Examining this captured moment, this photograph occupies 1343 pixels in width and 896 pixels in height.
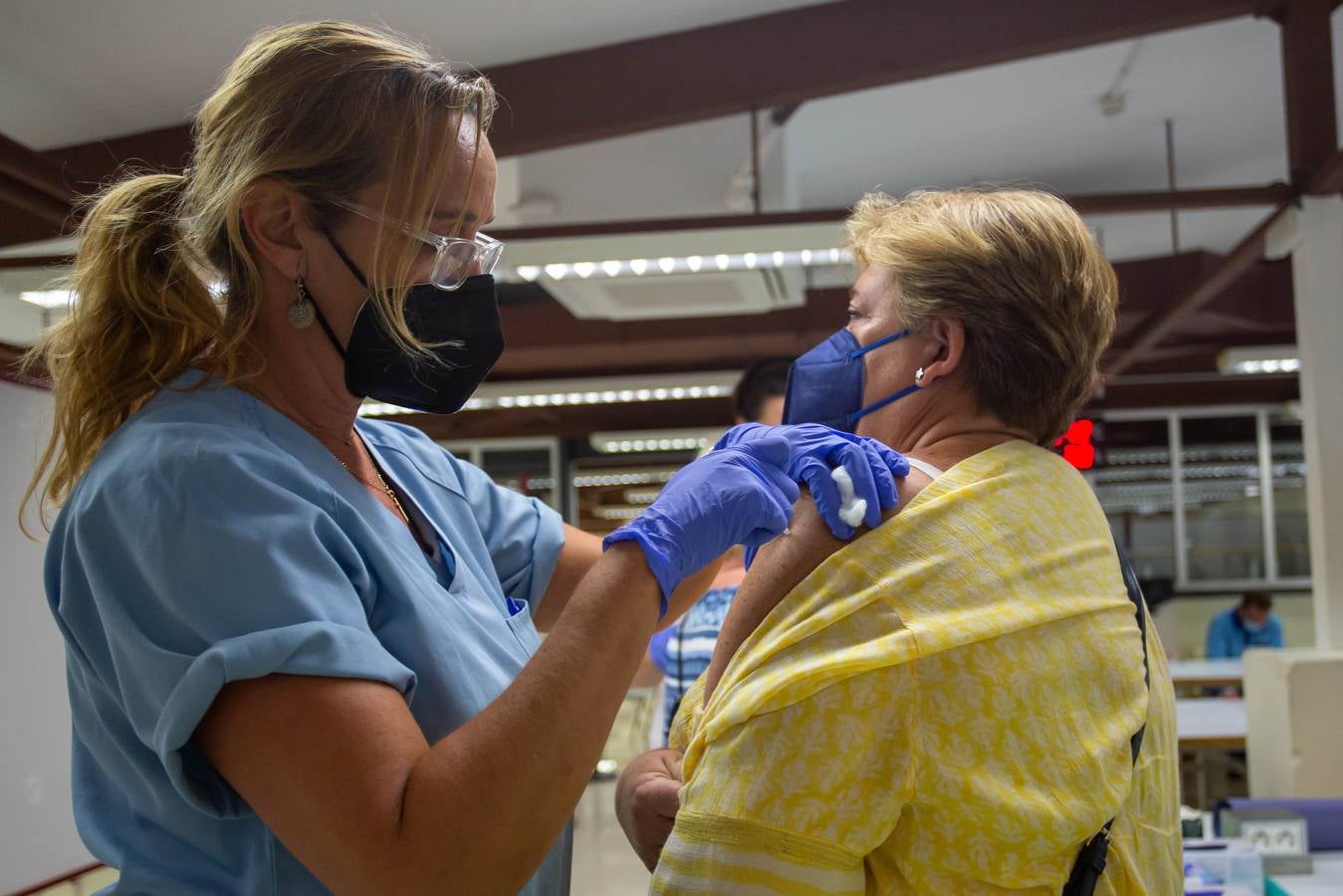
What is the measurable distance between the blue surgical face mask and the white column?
148 inches

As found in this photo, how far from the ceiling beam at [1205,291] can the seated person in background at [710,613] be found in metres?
1.47

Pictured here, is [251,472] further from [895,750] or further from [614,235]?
[614,235]

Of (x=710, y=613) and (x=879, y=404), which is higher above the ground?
(x=879, y=404)

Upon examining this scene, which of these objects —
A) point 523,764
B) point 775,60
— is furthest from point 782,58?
point 523,764

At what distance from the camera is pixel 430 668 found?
4.24 ft

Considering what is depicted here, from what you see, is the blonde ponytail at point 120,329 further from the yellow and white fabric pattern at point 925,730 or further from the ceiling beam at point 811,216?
the ceiling beam at point 811,216

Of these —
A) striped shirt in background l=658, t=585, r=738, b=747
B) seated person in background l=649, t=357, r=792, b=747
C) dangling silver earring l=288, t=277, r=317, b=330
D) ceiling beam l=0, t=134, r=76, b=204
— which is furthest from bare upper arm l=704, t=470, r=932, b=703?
ceiling beam l=0, t=134, r=76, b=204

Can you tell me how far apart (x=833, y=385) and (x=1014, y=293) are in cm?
31

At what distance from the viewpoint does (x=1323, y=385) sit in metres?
4.66

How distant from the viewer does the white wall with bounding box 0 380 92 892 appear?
2186 millimetres

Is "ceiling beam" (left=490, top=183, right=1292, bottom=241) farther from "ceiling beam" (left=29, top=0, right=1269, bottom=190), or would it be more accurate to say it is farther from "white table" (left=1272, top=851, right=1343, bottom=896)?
"white table" (left=1272, top=851, right=1343, bottom=896)

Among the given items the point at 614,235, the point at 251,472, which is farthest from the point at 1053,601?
the point at 614,235

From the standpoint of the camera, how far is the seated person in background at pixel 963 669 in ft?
4.01

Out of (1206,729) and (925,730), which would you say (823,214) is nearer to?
(925,730)
